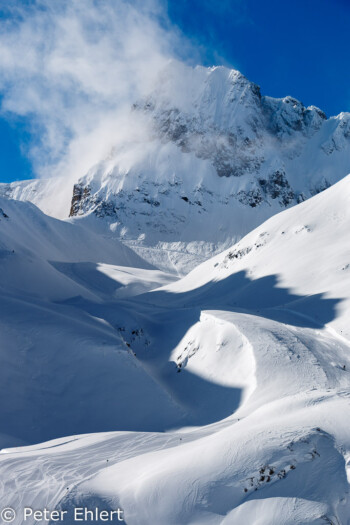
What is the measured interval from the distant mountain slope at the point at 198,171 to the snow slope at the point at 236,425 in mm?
72418

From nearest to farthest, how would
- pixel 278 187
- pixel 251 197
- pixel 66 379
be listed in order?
pixel 66 379 → pixel 251 197 → pixel 278 187

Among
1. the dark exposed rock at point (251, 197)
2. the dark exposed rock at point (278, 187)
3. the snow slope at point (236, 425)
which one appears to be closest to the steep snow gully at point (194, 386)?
the snow slope at point (236, 425)

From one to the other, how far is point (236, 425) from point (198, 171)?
505 ft

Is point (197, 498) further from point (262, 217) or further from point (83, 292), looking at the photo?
point (262, 217)

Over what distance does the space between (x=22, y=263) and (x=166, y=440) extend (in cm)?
2869

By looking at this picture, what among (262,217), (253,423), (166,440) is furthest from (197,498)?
(262,217)

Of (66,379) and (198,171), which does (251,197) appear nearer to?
(198,171)

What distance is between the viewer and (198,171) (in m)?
160

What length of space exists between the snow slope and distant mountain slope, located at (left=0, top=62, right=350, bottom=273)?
2851 inches

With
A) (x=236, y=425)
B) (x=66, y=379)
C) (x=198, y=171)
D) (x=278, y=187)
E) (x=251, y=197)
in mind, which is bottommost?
(x=236, y=425)

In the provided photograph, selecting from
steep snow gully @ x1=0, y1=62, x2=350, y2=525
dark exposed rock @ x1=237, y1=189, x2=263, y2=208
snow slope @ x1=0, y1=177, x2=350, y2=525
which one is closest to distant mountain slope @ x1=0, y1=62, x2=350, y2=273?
dark exposed rock @ x1=237, y1=189, x2=263, y2=208

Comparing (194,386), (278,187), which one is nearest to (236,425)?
(194,386)

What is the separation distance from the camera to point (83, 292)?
3759cm

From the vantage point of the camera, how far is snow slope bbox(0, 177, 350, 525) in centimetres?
721
